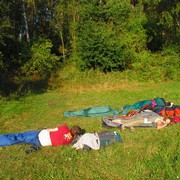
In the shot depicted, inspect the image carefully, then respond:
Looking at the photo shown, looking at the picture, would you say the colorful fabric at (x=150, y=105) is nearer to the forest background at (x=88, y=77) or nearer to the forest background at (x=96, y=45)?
the forest background at (x=88, y=77)

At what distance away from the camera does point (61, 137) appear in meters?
6.91

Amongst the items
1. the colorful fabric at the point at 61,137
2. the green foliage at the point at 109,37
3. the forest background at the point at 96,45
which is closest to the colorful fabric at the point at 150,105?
the colorful fabric at the point at 61,137

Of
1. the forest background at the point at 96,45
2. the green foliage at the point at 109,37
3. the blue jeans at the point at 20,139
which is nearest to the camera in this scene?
the blue jeans at the point at 20,139

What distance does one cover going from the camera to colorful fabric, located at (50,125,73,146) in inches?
269

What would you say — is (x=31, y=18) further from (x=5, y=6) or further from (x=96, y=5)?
(x=5, y=6)

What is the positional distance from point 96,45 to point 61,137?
13.3 metres

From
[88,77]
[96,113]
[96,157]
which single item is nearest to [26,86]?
[88,77]

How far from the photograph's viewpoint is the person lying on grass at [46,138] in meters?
6.87

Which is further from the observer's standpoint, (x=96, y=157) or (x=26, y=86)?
(x=26, y=86)

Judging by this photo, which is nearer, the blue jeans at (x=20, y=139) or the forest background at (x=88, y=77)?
the forest background at (x=88, y=77)

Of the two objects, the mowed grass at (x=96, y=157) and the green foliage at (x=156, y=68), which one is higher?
the mowed grass at (x=96, y=157)

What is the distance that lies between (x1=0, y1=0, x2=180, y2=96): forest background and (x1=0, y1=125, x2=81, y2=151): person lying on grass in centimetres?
929

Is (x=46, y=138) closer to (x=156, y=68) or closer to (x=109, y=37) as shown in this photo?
(x=156, y=68)

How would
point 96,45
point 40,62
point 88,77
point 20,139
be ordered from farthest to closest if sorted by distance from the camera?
point 40,62 < point 96,45 < point 88,77 < point 20,139
